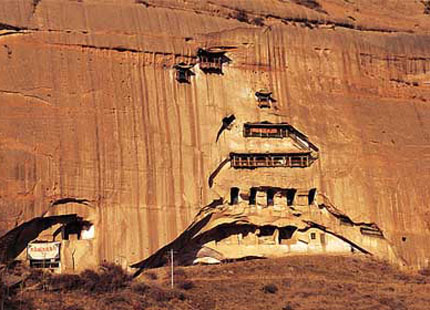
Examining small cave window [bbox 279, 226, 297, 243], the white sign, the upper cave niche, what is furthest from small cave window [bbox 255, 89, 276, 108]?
the white sign

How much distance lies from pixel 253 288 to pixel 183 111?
8.11 m

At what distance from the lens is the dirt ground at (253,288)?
3062 cm

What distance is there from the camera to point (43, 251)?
31938 mm

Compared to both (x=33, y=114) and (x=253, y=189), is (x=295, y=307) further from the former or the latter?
(x=33, y=114)

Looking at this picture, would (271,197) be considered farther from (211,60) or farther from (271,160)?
(211,60)

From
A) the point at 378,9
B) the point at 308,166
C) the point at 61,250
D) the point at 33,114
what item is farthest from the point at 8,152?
the point at 378,9

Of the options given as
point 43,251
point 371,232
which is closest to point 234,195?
point 371,232

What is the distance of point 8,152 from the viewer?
3170 cm

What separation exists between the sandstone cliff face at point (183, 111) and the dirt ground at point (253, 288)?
1508 millimetres

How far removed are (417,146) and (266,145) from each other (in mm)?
7458

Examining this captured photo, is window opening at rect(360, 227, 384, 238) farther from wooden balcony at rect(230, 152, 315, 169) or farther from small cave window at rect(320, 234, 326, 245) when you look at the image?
wooden balcony at rect(230, 152, 315, 169)

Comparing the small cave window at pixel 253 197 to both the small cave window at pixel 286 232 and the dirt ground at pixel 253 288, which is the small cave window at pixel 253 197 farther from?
the dirt ground at pixel 253 288

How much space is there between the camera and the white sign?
31837 millimetres

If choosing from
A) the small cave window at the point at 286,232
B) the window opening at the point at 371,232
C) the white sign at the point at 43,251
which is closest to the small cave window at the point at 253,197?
the small cave window at the point at 286,232
